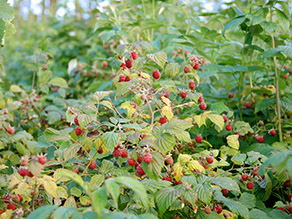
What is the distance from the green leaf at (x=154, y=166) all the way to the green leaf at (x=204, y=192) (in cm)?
24

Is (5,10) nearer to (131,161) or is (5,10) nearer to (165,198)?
(131,161)

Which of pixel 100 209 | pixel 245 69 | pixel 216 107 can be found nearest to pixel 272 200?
pixel 216 107

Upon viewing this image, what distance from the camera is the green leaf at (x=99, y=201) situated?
0.97 m

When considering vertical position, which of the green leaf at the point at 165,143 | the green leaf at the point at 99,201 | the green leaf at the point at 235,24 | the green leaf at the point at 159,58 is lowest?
the green leaf at the point at 99,201

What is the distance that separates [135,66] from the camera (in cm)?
168

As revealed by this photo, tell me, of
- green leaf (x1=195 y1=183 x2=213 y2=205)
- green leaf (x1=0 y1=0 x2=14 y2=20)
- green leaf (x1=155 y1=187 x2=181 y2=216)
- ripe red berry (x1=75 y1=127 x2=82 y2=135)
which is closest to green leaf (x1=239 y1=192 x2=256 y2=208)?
green leaf (x1=195 y1=183 x2=213 y2=205)

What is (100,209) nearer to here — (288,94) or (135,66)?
(135,66)

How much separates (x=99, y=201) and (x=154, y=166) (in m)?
0.34

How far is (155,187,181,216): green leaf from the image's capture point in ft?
4.14

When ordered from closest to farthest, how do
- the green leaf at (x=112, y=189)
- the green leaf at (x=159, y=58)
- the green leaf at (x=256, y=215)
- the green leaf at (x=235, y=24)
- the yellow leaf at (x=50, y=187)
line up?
the green leaf at (x=112, y=189), the yellow leaf at (x=50, y=187), the green leaf at (x=256, y=215), the green leaf at (x=159, y=58), the green leaf at (x=235, y=24)

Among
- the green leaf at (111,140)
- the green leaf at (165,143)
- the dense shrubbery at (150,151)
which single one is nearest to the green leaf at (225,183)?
the dense shrubbery at (150,151)

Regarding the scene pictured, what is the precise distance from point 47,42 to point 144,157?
1991 millimetres

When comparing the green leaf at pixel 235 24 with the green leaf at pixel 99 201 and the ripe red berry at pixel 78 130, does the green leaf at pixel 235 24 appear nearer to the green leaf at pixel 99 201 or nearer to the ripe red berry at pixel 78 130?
the ripe red berry at pixel 78 130

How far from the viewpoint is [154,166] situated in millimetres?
1267
